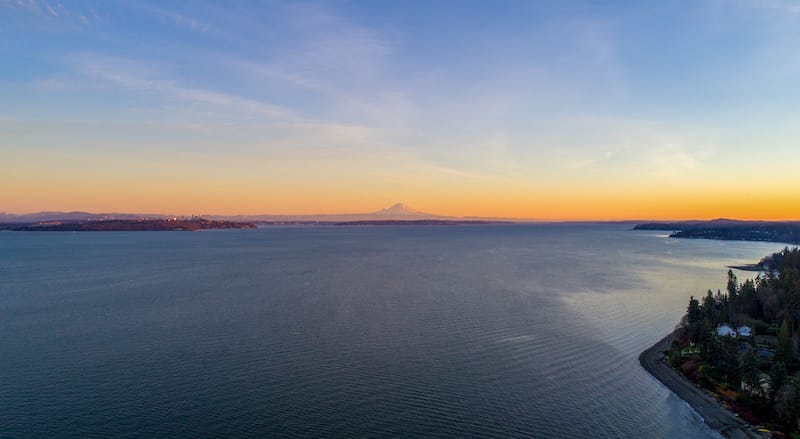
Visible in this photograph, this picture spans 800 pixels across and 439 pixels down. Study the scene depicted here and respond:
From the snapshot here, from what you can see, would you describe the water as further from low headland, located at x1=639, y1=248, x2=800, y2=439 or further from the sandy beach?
low headland, located at x1=639, y1=248, x2=800, y2=439

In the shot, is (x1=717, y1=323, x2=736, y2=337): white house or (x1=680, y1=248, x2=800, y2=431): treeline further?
(x1=717, y1=323, x2=736, y2=337): white house

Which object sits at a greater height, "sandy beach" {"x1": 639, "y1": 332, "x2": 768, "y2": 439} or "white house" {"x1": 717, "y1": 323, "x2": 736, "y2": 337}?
"white house" {"x1": 717, "y1": 323, "x2": 736, "y2": 337}

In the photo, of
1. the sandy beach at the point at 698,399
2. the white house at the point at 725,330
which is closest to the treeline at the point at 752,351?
the white house at the point at 725,330

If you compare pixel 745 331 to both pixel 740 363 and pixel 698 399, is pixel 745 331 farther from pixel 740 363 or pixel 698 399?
pixel 698 399

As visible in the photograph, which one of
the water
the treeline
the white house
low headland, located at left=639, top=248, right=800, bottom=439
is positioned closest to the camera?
the water

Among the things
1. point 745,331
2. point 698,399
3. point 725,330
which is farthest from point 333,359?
point 745,331

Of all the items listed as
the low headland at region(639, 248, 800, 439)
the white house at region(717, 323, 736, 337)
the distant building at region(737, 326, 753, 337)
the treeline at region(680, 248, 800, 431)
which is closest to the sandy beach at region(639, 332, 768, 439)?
the low headland at region(639, 248, 800, 439)

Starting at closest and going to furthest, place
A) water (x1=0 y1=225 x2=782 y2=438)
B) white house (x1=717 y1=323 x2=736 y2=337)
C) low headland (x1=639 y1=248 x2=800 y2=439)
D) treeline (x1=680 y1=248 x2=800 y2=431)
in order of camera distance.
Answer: water (x1=0 y1=225 x2=782 y2=438) → low headland (x1=639 y1=248 x2=800 y2=439) → treeline (x1=680 y1=248 x2=800 y2=431) → white house (x1=717 y1=323 x2=736 y2=337)
